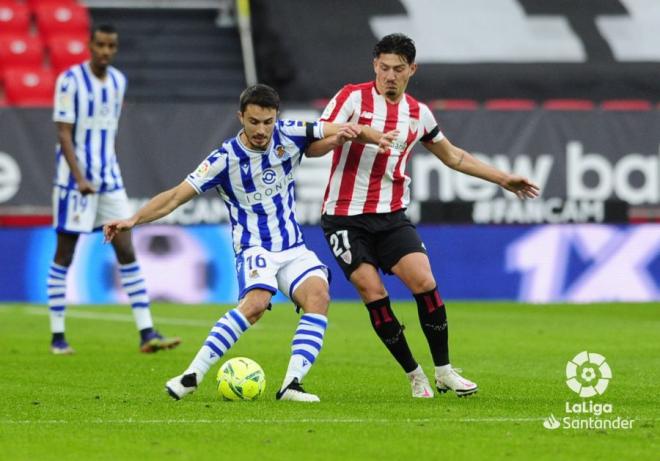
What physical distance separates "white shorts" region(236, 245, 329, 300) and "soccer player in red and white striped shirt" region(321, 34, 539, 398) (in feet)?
0.93

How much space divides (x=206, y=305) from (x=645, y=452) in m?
11.1

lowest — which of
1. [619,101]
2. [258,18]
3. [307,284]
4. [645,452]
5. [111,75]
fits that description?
[645,452]

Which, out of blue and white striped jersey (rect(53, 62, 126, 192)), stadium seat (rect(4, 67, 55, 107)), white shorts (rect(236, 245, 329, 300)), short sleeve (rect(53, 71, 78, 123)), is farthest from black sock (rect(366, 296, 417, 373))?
stadium seat (rect(4, 67, 55, 107))

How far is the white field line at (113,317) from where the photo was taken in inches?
563

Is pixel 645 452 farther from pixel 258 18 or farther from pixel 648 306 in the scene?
pixel 258 18

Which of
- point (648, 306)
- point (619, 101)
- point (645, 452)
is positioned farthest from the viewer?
point (619, 101)

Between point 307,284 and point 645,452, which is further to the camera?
point 307,284

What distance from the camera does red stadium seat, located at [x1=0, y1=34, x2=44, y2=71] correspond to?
21656 millimetres

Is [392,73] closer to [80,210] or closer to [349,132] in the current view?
[349,132]

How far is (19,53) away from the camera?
21719mm

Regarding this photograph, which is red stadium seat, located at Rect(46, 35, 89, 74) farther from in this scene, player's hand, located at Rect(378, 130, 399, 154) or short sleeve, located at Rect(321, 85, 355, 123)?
player's hand, located at Rect(378, 130, 399, 154)

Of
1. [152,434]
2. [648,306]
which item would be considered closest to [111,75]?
[152,434]

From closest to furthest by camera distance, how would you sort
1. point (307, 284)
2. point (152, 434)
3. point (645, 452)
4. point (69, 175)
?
point (645, 452)
point (152, 434)
point (307, 284)
point (69, 175)

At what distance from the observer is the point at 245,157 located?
8094 mm
